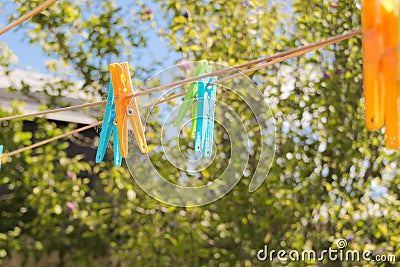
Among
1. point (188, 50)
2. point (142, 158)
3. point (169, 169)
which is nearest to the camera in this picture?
point (142, 158)

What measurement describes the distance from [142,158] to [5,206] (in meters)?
1.76

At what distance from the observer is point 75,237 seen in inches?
114

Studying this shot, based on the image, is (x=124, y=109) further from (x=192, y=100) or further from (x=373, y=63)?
(x=373, y=63)

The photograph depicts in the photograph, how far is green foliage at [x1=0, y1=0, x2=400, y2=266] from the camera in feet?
8.71

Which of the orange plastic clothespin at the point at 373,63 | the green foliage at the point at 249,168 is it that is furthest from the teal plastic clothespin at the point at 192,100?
the green foliage at the point at 249,168

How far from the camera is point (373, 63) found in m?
0.72

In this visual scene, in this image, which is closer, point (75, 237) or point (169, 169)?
point (169, 169)

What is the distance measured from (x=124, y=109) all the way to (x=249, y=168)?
1.58m

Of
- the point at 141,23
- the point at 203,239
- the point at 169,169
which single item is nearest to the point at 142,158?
the point at 169,169

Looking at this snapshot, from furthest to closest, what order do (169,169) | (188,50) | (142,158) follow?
(188,50) < (169,169) < (142,158)

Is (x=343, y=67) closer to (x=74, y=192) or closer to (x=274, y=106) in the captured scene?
(x=274, y=106)

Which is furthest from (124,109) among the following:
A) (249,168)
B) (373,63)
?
(249,168)

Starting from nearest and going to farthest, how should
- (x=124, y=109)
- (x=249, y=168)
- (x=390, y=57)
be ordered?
(x=390, y=57), (x=124, y=109), (x=249, y=168)

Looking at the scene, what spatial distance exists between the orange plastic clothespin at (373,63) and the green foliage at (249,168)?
1.85 meters
